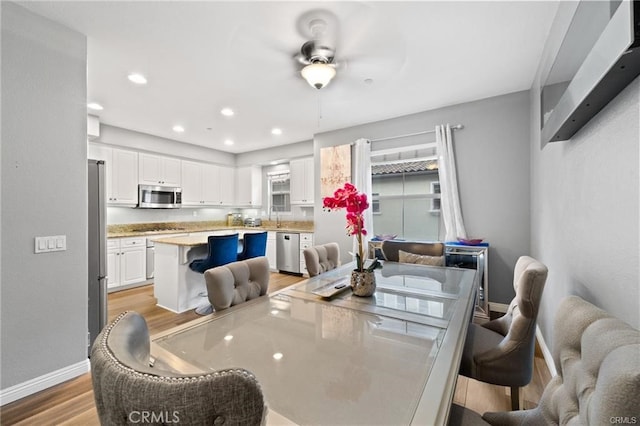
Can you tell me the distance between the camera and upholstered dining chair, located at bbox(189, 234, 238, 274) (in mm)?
2990

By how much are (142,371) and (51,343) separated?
2350 mm

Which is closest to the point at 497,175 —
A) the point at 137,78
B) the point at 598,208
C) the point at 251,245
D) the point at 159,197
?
the point at 598,208

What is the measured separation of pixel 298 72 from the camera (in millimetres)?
2746

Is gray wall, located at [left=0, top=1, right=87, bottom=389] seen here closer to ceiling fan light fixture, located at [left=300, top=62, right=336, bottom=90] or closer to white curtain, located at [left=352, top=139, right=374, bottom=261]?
ceiling fan light fixture, located at [left=300, top=62, right=336, bottom=90]

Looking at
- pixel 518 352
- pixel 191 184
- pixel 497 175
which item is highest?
pixel 191 184

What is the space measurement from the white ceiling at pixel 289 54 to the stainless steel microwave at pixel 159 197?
140 cm

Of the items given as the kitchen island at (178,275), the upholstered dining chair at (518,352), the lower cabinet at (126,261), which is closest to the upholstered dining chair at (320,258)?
the upholstered dining chair at (518,352)

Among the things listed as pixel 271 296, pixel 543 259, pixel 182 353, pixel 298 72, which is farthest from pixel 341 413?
pixel 298 72

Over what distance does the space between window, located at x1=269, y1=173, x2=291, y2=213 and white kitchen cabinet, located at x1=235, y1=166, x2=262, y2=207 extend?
292 millimetres

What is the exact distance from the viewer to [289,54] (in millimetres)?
2424

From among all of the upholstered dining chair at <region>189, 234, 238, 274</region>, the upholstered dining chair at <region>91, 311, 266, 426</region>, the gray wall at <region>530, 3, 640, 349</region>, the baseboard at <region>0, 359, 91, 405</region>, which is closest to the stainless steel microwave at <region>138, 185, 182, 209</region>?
the upholstered dining chair at <region>189, 234, 238, 274</region>

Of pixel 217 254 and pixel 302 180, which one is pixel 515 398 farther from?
pixel 302 180

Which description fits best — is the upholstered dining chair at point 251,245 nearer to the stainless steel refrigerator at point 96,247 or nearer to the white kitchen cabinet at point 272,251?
the stainless steel refrigerator at point 96,247

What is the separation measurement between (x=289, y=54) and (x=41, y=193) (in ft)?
7.22
